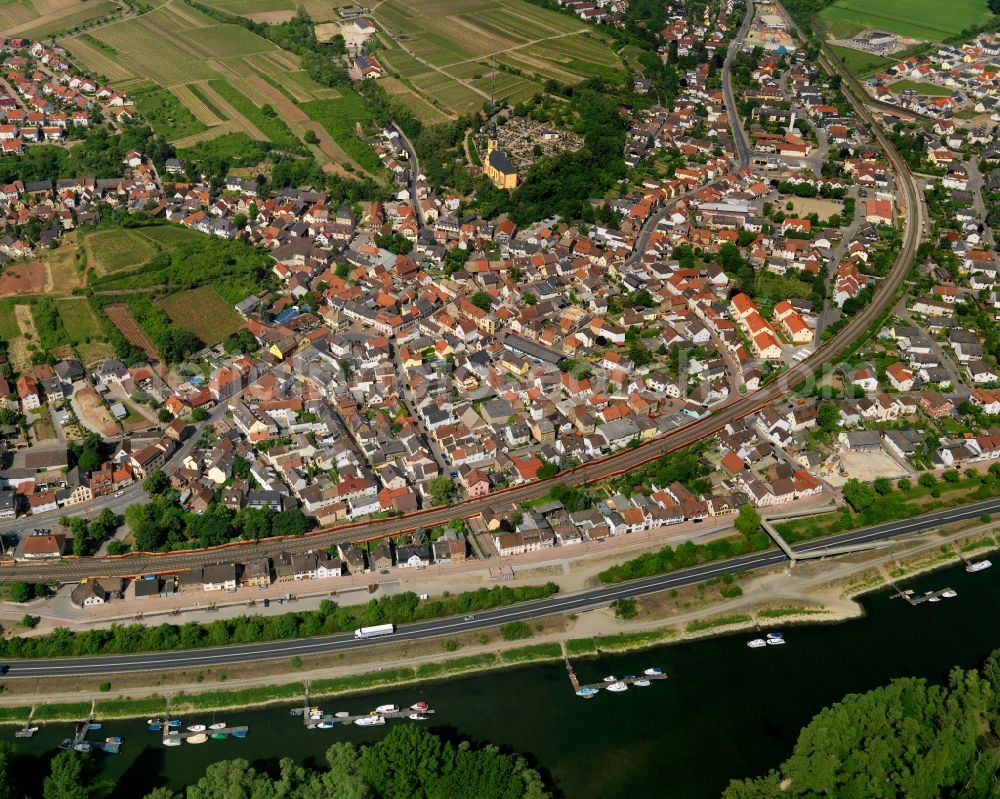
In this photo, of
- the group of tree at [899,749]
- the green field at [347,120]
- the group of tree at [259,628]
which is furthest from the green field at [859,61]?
the group of tree at [259,628]

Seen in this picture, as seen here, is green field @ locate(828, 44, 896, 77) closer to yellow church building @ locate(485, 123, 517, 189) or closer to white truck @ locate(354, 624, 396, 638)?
yellow church building @ locate(485, 123, 517, 189)

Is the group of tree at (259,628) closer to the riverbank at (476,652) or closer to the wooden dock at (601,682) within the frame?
the riverbank at (476,652)

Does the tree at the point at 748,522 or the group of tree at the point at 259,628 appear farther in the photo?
the tree at the point at 748,522

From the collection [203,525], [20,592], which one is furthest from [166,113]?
[20,592]

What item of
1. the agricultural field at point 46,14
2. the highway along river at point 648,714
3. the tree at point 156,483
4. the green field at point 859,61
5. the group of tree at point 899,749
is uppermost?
the agricultural field at point 46,14

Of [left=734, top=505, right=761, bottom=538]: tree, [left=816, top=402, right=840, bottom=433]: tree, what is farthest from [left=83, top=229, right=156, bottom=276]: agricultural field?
[left=816, top=402, right=840, bottom=433]: tree

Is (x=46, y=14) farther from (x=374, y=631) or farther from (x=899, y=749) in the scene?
(x=899, y=749)
